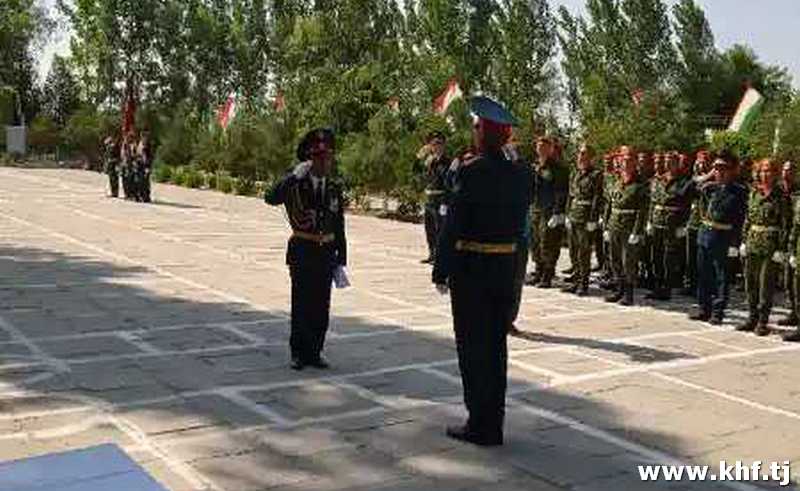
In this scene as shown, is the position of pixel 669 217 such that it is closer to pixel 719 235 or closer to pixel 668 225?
pixel 668 225

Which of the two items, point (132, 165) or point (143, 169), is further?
point (132, 165)

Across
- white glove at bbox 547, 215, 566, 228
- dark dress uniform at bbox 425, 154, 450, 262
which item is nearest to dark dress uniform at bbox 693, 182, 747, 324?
white glove at bbox 547, 215, 566, 228

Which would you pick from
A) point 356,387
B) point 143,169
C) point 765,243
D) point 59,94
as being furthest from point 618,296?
point 59,94

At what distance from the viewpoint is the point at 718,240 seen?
922 centimetres

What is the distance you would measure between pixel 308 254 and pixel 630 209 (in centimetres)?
449

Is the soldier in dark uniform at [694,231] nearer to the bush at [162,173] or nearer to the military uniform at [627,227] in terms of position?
the military uniform at [627,227]

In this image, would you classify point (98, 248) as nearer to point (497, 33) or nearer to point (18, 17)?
point (497, 33)

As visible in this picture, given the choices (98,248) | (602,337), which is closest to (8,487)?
(602,337)

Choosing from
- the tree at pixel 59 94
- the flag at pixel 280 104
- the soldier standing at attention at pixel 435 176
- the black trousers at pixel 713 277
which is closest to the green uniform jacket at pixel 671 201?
the black trousers at pixel 713 277

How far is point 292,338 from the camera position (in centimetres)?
689

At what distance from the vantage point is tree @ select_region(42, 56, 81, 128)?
163ft

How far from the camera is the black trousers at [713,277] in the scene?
30.4 ft

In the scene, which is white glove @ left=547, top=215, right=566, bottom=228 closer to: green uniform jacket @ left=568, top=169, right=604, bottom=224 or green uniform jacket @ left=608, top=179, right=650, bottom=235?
green uniform jacket @ left=568, top=169, right=604, bottom=224

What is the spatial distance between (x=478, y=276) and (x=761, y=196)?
14.8ft
